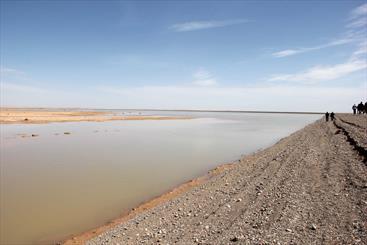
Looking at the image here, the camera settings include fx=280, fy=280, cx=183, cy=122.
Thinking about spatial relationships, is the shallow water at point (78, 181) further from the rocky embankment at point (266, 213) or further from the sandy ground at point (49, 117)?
the sandy ground at point (49, 117)

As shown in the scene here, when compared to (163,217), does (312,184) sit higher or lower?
higher

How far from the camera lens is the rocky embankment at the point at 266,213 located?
25.6 feet

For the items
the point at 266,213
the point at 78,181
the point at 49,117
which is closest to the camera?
the point at 266,213

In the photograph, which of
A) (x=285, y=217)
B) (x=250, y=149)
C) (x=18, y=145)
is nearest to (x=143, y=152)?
(x=250, y=149)

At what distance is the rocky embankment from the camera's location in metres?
7.81

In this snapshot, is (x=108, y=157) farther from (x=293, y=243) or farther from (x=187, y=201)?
(x=293, y=243)

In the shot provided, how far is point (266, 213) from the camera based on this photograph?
9.47 m

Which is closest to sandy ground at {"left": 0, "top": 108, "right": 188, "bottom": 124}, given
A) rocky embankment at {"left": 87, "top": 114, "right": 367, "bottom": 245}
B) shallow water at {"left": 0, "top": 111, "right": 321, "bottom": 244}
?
shallow water at {"left": 0, "top": 111, "right": 321, "bottom": 244}

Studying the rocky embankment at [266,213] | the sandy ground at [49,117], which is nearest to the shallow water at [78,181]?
the rocky embankment at [266,213]

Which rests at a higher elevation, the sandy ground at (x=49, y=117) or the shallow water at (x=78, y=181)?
the sandy ground at (x=49, y=117)

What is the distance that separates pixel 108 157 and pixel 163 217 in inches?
573

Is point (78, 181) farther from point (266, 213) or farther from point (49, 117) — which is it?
point (49, 117)

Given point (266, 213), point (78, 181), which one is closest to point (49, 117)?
point (78, 181)

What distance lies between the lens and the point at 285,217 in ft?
29.1
